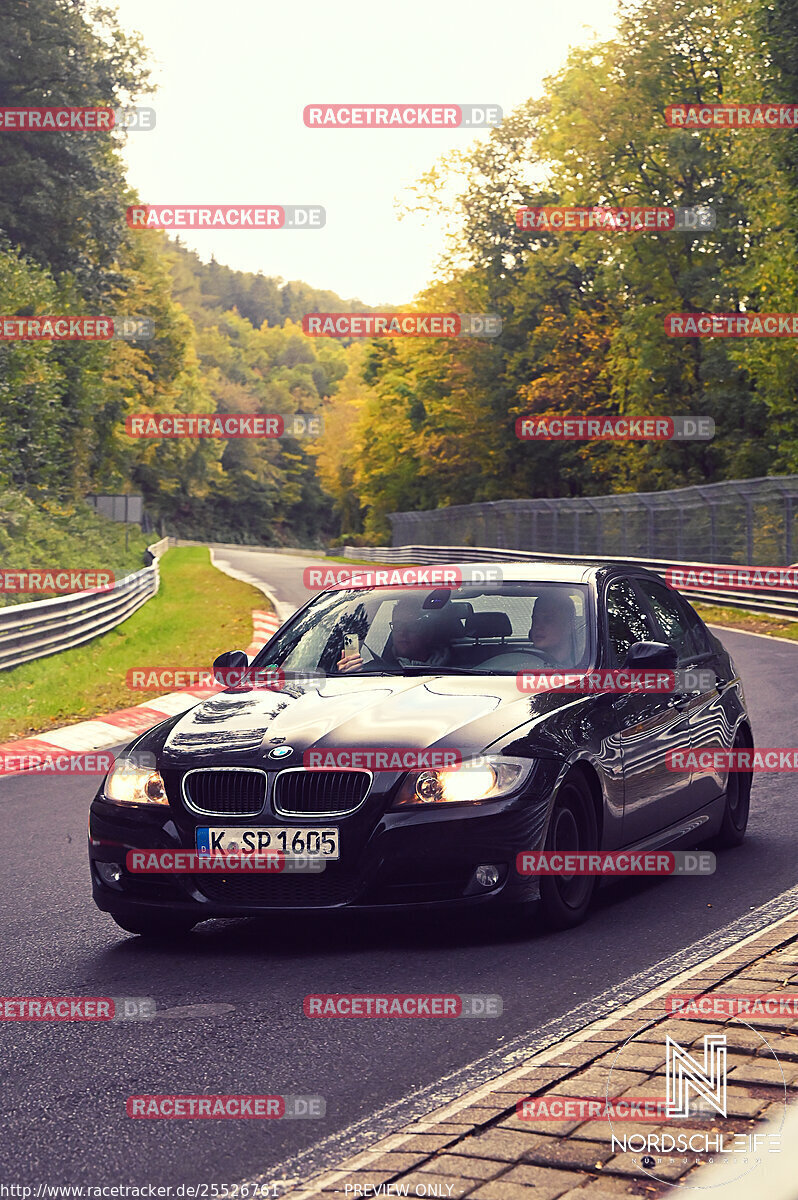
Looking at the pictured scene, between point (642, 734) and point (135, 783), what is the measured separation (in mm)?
2421

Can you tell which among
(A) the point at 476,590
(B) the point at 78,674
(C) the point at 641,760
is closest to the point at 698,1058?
(C) the point at 641,760

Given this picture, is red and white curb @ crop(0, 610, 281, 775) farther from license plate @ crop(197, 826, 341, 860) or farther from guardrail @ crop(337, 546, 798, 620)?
license plate @ crop(197, 826, 341, 860)

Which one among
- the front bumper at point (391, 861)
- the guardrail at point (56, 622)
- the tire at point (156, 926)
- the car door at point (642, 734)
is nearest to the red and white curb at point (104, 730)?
the guardrail at point (56, 622)

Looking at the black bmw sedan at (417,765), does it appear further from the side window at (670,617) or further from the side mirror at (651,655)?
the side window at (670,617)

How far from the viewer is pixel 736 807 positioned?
838 cm

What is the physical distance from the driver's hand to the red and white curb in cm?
473

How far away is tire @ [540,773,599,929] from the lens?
6.22 meters

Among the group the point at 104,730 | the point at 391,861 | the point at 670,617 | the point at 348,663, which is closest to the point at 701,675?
the point at 670,617

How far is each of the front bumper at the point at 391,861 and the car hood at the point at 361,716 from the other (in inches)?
10.4

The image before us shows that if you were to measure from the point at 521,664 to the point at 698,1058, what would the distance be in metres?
3.18

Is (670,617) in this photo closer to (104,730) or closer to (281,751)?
(281,751)

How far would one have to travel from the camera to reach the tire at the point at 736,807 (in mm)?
8261

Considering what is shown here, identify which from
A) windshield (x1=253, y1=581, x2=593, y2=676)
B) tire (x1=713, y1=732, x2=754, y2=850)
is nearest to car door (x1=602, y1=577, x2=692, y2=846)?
windshield (x1=253, y1=581, x2=593, y2=676)

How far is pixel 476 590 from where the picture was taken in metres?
7.58
